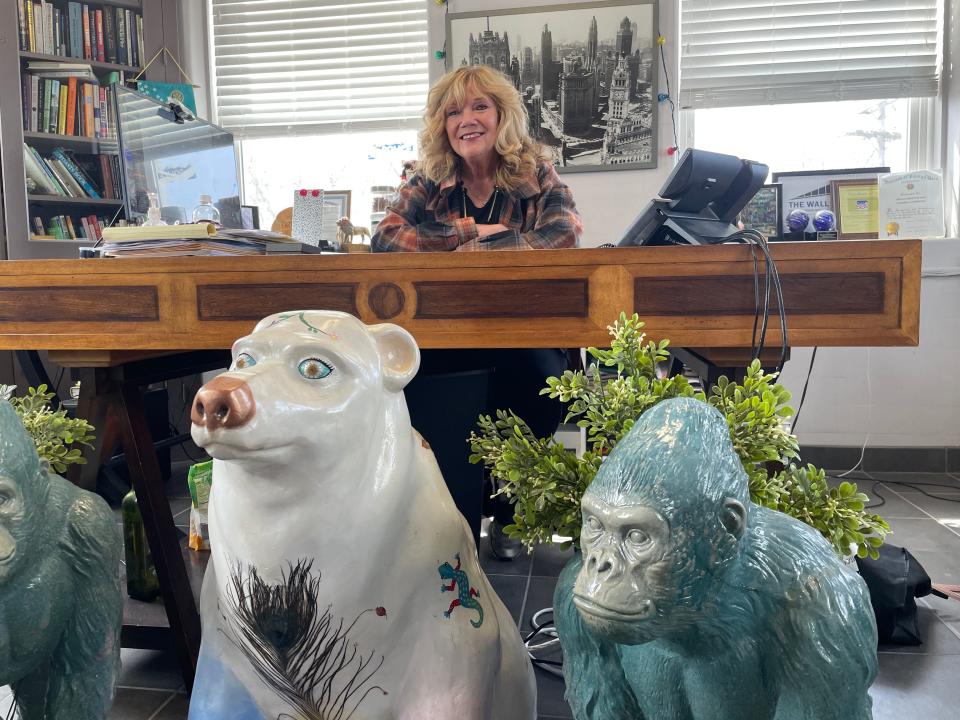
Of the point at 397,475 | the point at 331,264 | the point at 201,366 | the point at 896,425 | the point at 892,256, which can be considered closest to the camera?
the point at 397,475

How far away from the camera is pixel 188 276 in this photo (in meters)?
1.08

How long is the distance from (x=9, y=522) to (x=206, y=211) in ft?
4.30

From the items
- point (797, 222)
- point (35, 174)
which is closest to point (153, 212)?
point (35, 174)

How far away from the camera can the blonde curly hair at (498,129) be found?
1.94m

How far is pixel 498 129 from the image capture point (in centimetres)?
196

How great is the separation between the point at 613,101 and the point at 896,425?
1.74m

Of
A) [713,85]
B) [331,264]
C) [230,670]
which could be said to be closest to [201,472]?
[331,264]

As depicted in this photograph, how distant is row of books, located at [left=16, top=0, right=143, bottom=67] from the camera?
10.2 feet

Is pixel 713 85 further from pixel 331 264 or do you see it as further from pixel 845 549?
pixel 845 549

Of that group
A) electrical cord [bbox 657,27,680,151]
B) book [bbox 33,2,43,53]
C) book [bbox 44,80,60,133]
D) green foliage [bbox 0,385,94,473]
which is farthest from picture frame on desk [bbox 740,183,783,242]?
book [bbox 33,2,43,53]

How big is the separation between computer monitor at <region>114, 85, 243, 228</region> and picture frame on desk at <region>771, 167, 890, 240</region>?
2.13m

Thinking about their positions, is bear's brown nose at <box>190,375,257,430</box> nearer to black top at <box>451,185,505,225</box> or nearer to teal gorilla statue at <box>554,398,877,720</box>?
→ teal gorilla statue at <box>554,398,877,720</box>

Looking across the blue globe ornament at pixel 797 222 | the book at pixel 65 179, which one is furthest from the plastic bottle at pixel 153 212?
the blue globe ornament at pixel 797 222

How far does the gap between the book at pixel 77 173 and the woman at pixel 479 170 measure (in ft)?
6.42
